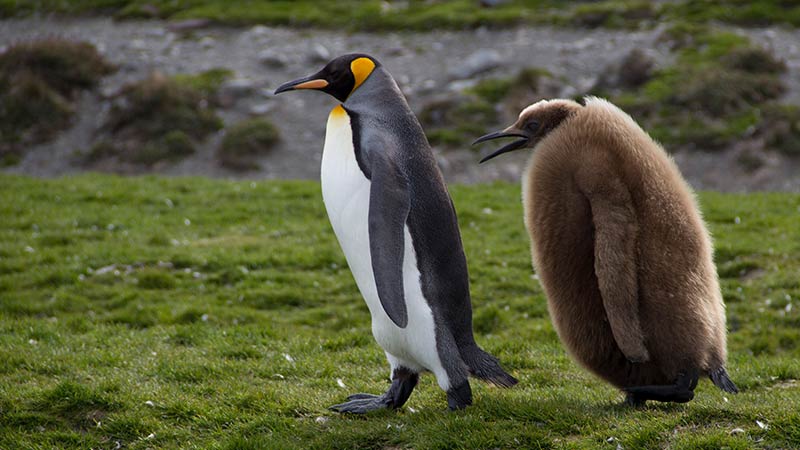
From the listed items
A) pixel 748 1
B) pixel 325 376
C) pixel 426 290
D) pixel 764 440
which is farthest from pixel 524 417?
pixel 748 1

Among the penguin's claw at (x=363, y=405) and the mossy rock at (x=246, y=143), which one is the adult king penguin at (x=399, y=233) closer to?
the penguin's claw at (x=363, y=405)

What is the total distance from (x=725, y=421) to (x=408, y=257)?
72.7 inches

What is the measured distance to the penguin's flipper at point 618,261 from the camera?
15.2 feet

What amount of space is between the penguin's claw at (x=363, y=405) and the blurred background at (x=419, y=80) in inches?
393

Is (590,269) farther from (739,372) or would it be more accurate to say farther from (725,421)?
(739,372)

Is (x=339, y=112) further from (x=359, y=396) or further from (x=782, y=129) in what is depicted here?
(x=782, y=129)

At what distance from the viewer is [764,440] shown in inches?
174

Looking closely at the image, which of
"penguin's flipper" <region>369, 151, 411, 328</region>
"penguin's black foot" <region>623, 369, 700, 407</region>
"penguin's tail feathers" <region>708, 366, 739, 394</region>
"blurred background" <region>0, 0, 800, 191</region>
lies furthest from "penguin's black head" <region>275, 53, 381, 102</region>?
"blurred background" <region>0, 0, 800, 191</region>

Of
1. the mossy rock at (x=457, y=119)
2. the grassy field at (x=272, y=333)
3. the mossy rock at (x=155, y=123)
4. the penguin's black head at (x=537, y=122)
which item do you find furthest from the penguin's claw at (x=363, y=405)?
the mossy rock at (x=155, y=123)

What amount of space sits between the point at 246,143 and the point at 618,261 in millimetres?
12558

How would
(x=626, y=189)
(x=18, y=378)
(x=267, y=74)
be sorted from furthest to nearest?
(x=267, y=74) → (x=18, y=378) → (x=626, y=189)

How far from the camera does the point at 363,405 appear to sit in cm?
528

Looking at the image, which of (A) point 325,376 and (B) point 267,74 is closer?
(A) point 325,376

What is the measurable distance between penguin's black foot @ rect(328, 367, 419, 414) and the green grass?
1616 centimetres
